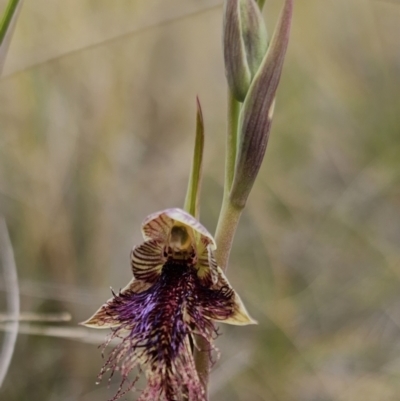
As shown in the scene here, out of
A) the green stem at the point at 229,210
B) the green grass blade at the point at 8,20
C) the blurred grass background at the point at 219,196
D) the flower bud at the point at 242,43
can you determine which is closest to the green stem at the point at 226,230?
the green stem at the point at 229,210

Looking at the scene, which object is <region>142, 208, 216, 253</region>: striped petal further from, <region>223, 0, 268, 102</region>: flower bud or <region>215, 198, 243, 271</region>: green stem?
<region>223, 0, 268, 102</region>: flower bud

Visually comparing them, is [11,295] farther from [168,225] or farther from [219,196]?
[219,196]

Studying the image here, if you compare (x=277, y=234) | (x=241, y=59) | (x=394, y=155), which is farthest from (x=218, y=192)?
(x=241, y=59)

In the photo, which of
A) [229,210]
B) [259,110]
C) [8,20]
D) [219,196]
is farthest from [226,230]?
[219,196]

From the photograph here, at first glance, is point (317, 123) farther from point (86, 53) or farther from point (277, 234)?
point (86, 53)

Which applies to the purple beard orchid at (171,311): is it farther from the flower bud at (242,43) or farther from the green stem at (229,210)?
the flower bud at (242,43)
